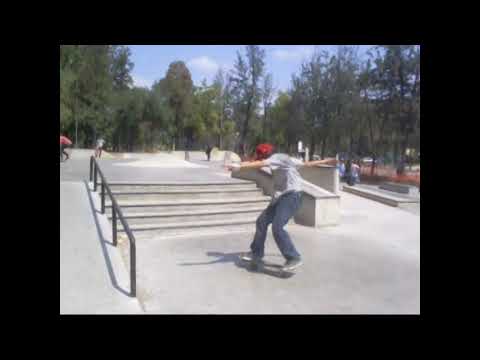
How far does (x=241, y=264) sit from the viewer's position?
17.4ft

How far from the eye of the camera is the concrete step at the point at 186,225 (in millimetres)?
6698

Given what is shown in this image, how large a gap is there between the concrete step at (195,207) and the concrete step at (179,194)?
15.4 inches

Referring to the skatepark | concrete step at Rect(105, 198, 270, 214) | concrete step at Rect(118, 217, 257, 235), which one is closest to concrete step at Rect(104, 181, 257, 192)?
the skatepark

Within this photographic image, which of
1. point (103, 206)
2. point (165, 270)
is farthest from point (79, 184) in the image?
point (165, 270)

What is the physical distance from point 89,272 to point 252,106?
35.7 m

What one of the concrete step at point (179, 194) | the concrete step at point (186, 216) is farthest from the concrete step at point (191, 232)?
the concrete step at point (179, 194)

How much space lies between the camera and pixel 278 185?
4867 mm

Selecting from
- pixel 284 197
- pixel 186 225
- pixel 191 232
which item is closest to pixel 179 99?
pixel 186 225

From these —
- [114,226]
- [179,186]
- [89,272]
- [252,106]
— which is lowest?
[89,272]

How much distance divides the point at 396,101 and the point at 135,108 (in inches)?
1165

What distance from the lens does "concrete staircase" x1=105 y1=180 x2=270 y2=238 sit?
694 cm

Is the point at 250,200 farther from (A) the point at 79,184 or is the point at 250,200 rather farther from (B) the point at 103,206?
(A) the point at 79,184

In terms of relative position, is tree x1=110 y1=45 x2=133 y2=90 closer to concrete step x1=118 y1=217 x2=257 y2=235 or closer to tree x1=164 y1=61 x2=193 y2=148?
tree x1=164 y1=61 x2=193 y2=148

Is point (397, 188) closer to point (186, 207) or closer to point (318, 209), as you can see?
point (318, 209)
